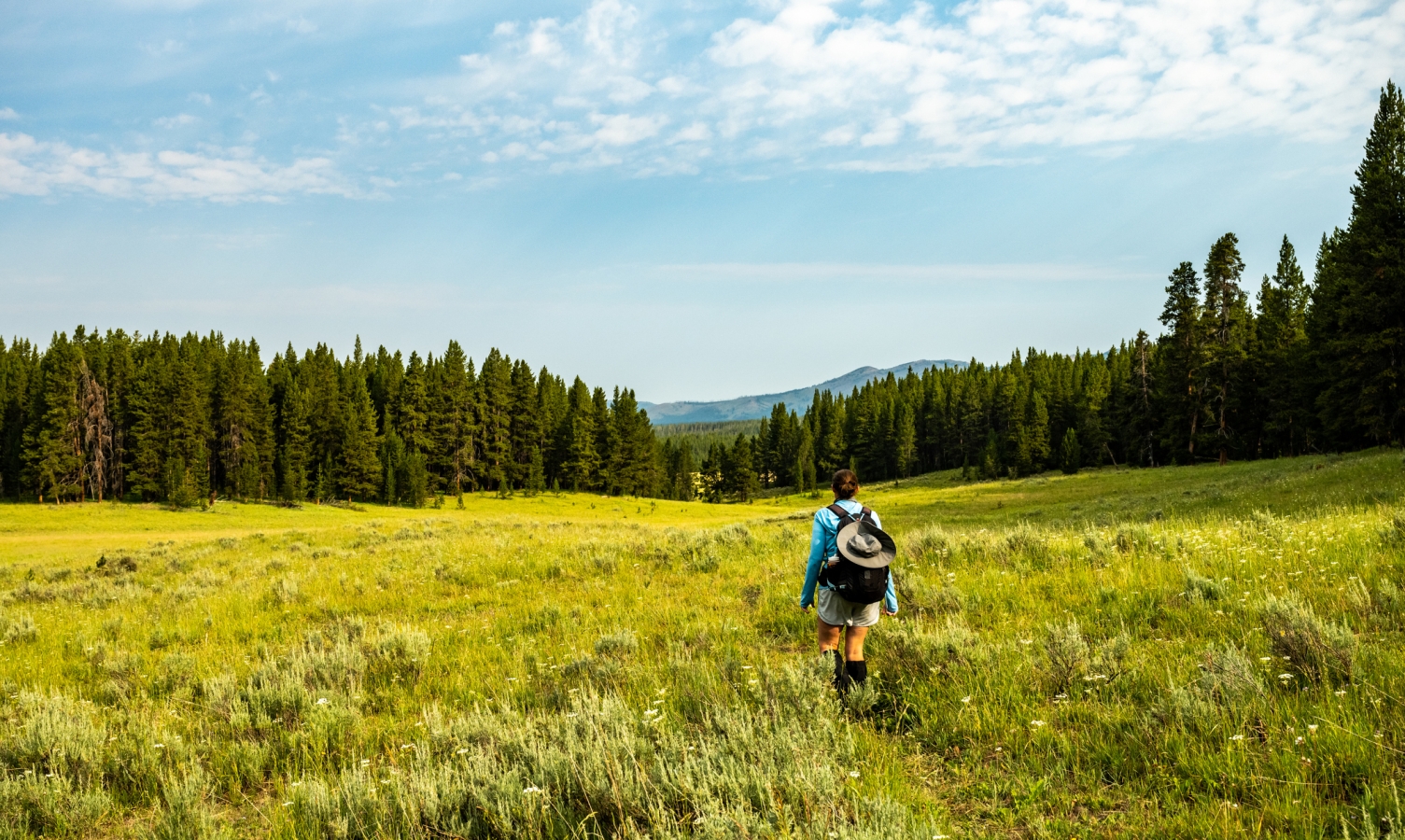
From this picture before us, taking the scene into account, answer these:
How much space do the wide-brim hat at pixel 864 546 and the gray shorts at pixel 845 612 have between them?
1.46 feet

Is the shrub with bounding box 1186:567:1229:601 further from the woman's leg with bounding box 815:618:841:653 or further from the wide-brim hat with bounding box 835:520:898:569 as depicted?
the woman's leg with bounding box 815:618:841:653

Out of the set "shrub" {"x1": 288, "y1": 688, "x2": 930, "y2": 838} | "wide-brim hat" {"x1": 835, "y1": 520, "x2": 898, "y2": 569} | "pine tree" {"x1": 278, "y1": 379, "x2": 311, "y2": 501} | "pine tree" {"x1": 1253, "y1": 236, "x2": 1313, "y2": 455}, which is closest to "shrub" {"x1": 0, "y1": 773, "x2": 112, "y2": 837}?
"shrub" {"x1": 288, "y1": 688, "x2": 930, "y2": 838}

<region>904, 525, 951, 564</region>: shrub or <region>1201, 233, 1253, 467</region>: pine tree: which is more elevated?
<region>1201, 233, 1253, 467</region>: pine tree

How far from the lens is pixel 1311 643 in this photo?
4.97 meters

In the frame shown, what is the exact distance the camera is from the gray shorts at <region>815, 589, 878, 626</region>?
19.3 ft

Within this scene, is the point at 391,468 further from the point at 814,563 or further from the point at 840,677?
the point at 840,677

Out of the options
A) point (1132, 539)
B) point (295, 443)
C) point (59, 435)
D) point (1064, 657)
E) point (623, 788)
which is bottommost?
point (623, 788)

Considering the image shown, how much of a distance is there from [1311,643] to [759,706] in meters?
4.13

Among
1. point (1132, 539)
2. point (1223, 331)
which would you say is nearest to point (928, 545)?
point (1132, 539)

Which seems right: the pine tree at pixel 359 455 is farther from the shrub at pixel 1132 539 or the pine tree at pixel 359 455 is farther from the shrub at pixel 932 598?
the shrub at pixel 1132 539

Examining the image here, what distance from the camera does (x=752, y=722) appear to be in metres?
4.69

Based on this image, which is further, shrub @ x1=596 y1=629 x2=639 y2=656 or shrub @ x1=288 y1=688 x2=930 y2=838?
shrub @ x1=596 y1=629 x2=639 y2=656

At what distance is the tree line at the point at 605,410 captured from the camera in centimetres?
3569

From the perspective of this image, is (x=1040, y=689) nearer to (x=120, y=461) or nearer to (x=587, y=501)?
(x=587, y=501)
